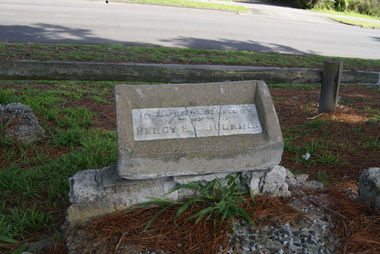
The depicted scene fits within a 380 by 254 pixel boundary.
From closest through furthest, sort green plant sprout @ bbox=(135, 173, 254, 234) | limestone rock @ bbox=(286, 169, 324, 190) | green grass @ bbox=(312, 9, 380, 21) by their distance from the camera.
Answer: green plant sprout @ bbox=(135, 173, 254, 234) < limestone rock @ bbox=(286, 169, 324, 190) < green grass @ bbox=(312, 9, 380, 21)

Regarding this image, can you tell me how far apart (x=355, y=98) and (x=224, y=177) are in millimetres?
4455

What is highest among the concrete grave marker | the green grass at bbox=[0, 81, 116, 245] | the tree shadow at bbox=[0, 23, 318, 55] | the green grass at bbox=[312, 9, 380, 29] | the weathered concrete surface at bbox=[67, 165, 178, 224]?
the green grass at bbox=[312, 9, 380, 29]

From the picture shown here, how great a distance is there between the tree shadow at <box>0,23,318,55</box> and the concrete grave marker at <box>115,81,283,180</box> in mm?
6397

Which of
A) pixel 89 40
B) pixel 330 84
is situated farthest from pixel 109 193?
pixel 89 40

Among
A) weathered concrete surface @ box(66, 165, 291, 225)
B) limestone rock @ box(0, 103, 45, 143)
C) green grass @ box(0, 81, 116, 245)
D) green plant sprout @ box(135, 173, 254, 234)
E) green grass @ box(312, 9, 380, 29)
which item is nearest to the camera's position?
green plant sprout @ box(135, 173, 254, 234)

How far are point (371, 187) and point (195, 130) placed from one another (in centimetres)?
133

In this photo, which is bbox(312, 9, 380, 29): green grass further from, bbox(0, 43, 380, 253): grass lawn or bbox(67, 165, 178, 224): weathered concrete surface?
bbox(67, 165, 178, 224): weathered concrete surface

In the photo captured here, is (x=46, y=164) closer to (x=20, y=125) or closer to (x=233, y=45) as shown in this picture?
(x=20, y=125)

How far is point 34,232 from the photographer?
261 centimetres

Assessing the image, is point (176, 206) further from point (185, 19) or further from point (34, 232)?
point (185, 19)

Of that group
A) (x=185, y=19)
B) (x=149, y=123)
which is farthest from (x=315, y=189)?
(x=185, y=19)

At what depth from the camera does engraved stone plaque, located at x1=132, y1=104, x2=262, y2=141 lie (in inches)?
103

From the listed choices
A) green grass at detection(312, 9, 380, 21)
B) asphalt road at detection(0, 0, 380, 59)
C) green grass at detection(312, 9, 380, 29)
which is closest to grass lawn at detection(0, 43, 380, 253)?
asphalt road at detection(0, 0, 380, 59)

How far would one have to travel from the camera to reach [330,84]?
4930 mm
